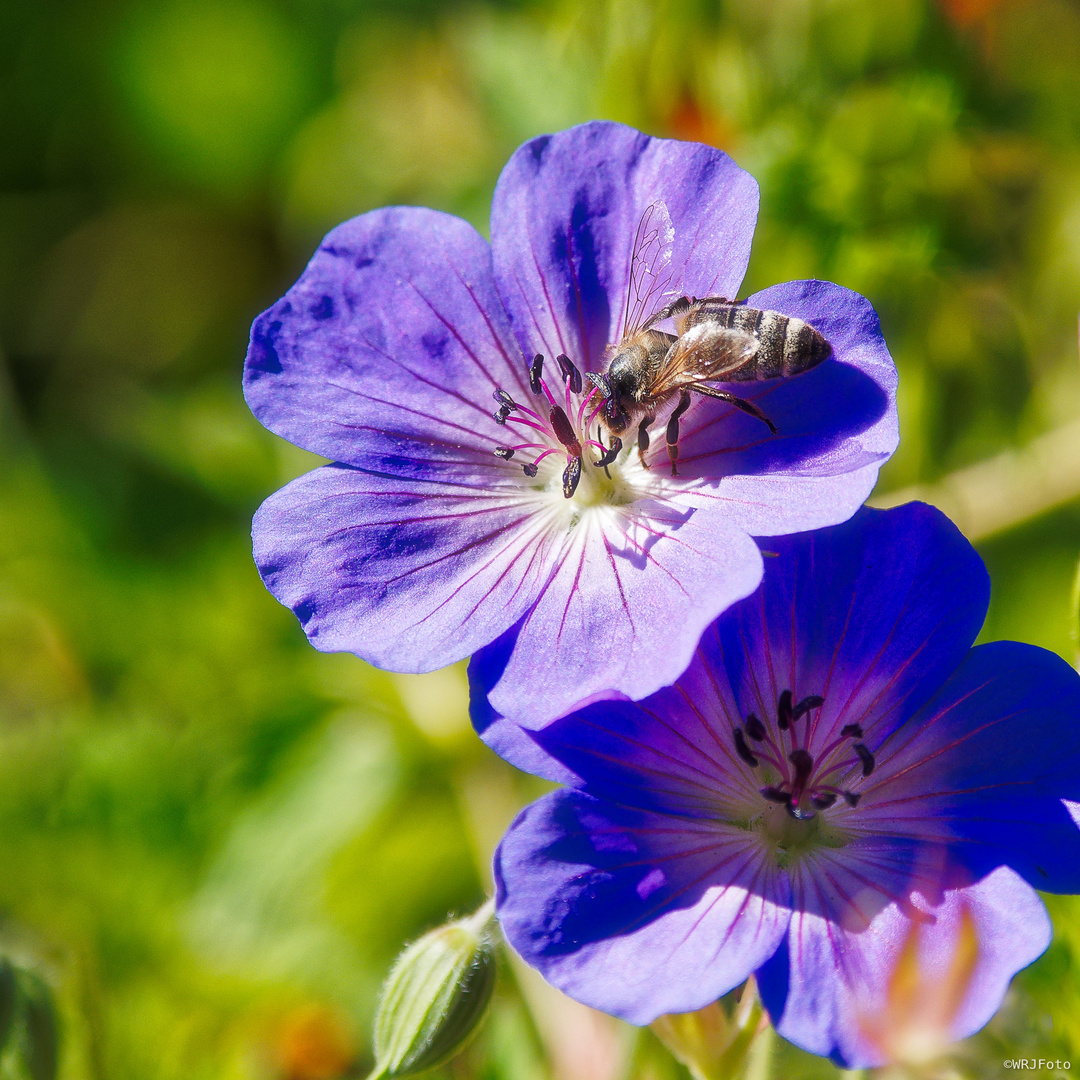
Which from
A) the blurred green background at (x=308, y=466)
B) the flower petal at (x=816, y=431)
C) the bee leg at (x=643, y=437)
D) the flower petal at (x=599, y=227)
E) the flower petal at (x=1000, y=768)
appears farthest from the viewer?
the blurred green background at (x=308, y=466)

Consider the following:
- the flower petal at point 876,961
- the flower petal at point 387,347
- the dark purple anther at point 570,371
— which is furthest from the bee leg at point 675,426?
the flower petal at point 876,961

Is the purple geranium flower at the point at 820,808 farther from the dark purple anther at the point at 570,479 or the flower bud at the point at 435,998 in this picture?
the dark purple anther at the point at 570,479

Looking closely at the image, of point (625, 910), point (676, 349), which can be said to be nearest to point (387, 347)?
point (676, 349)

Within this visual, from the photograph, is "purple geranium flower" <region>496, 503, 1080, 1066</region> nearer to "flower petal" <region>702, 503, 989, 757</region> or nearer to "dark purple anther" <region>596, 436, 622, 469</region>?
"flower petal" <region>702, 503, 989, 757</region>

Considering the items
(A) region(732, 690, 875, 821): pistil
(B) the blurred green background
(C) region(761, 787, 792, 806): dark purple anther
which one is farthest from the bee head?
(B) the blurred green background

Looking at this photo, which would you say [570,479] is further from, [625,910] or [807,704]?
[625,910]

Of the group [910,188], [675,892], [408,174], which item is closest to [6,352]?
[408,174]
